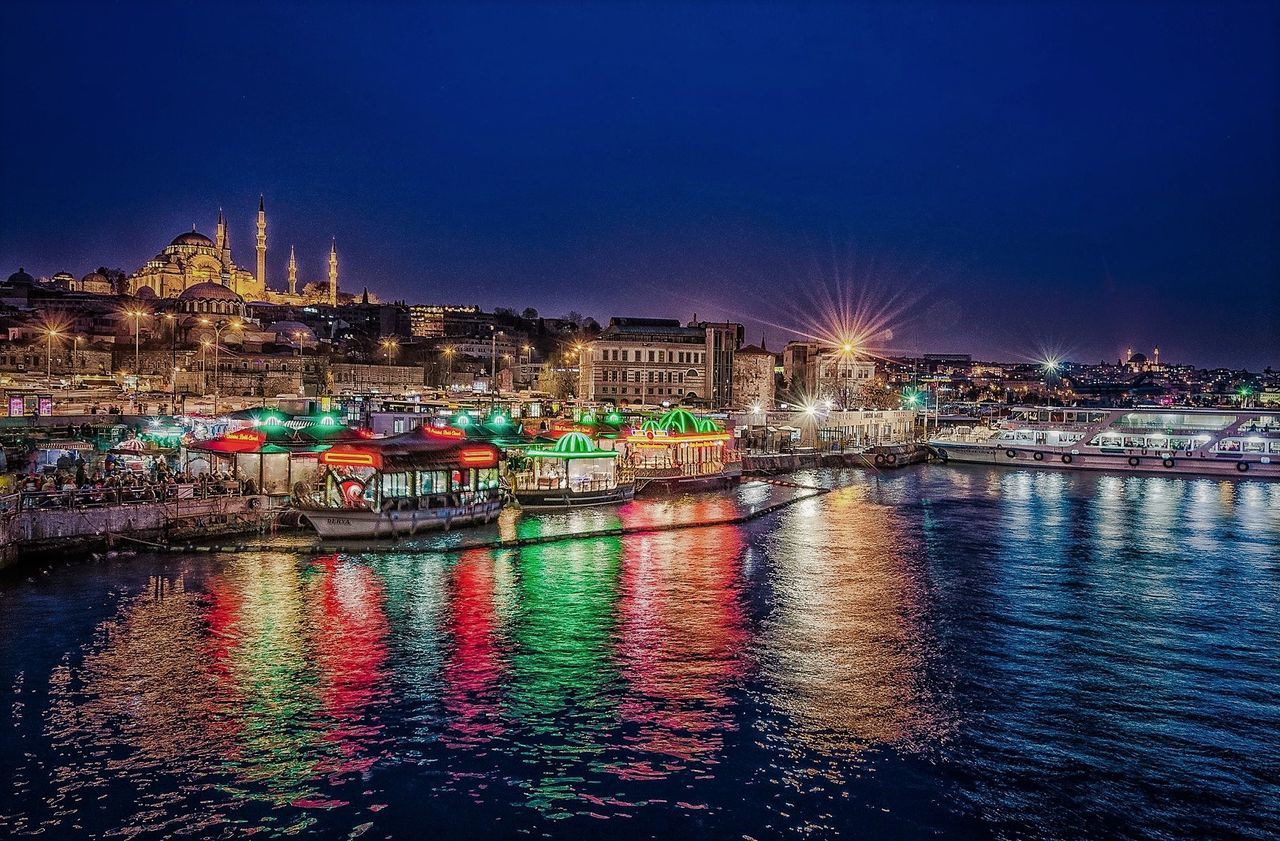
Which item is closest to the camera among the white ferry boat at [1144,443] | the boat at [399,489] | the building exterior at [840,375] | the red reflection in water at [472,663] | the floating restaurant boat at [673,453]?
the red reflection in water at [472,663]

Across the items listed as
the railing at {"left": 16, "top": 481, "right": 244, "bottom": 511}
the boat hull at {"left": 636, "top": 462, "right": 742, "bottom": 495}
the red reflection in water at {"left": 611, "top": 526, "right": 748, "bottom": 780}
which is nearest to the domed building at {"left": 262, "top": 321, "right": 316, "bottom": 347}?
the boat hull at {"left": 636, "top": 462, "right": 742, "bottom": 495}

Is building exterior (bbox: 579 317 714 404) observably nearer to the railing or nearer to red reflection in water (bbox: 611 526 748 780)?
the railing

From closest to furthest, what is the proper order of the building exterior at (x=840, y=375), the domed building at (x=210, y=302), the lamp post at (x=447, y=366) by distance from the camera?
the building exterior at (x=840, y=375), the lamp post at (x=447, y=366), the domed building at (x=210, y=302)

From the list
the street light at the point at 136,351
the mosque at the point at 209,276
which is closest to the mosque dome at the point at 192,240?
the mosque at the point at 209,276

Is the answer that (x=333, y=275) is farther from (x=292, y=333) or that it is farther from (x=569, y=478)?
(x=569, y=478)

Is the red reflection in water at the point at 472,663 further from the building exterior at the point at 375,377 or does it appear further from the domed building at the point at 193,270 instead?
the domed building at the point at 193,270
